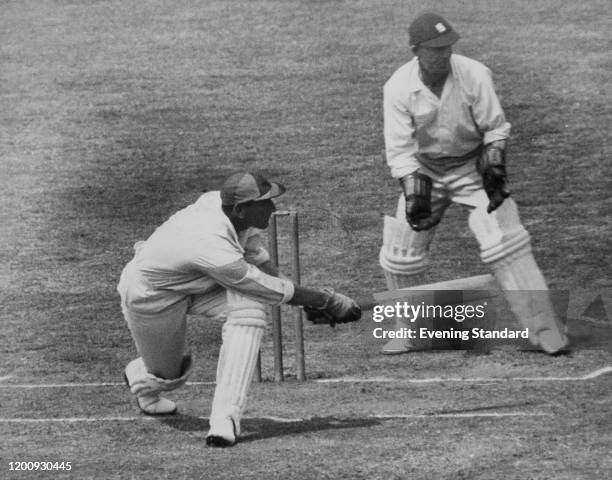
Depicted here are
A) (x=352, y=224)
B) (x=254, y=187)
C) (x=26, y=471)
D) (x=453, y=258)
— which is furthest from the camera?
(x=352, y=224)

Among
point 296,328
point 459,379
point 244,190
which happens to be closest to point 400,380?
point 459,379

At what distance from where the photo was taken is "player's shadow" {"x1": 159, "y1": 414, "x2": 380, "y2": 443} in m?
8.31

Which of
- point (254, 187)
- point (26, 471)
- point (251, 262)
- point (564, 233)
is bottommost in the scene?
point (564, 233)

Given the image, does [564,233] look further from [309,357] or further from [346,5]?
[346,5]

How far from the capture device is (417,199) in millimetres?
10055

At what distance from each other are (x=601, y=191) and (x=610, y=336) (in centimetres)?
478

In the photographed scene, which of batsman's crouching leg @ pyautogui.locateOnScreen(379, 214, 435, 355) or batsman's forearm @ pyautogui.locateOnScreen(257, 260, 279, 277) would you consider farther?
batsman's crouching leg @ pyautogui.locateOnScreen(379, 214, 435, 355)

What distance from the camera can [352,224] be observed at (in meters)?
14.6

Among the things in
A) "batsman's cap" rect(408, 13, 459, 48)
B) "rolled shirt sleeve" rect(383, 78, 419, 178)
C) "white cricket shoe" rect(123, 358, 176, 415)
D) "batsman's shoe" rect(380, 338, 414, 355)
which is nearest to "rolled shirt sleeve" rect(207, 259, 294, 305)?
"white cricket shoe" rect(123, 358, 176, 415)

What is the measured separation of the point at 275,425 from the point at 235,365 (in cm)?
67

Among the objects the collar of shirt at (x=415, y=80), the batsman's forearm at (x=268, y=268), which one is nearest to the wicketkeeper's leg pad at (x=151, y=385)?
the batsman's forearm at (x=268, y=268)

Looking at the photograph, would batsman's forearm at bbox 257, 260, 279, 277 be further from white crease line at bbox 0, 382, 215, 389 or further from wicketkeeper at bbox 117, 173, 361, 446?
white crease line at bbox 0, 382, 215, 389

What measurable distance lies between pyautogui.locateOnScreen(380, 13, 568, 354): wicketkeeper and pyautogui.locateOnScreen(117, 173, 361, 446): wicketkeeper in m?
1.78

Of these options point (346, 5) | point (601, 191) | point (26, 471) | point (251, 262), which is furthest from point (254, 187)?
point (346, 5)
